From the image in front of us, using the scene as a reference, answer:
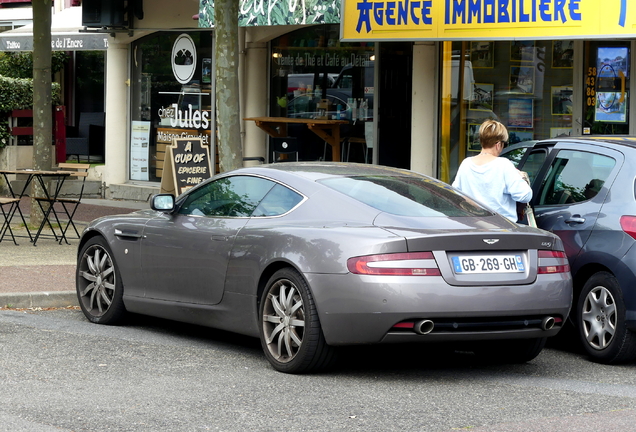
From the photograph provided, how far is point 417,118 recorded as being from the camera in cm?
1537

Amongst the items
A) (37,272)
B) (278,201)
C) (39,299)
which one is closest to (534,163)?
(278,201)

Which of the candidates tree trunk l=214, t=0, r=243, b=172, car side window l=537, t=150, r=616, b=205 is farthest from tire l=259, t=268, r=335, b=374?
tree trunk l=214, t=0, r=243, b=172

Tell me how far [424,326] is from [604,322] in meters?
1.71

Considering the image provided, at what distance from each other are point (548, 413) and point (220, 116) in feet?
22.6

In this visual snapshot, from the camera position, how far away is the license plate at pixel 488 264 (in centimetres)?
614

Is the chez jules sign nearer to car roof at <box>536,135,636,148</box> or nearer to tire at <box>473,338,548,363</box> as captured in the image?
car roof at <box>536,135,636,148</box>

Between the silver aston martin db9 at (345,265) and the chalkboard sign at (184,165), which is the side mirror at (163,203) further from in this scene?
the chalkboard sign at (184,165)

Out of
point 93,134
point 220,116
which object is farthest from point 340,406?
point 93,134

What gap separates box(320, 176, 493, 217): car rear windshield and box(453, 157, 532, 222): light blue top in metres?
0.52

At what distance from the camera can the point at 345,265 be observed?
6113mm

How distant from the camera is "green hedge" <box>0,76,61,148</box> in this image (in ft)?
63.9

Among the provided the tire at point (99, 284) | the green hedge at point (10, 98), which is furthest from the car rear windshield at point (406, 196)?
the green hedge at point (10, 98)

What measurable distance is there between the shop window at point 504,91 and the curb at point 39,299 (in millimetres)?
7490

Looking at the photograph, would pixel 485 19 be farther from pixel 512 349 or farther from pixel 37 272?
pixel 512 349
